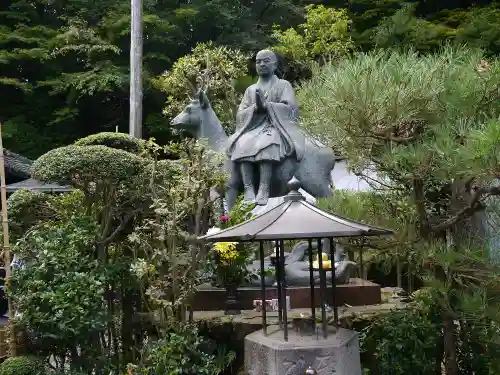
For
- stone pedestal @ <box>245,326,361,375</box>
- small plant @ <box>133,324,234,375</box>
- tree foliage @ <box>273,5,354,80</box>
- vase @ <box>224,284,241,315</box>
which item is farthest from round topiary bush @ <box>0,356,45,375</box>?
tree foliage @ <box>273,5,354,80</box>

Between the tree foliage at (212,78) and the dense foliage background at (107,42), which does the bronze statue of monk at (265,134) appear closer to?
the tree foliage at (212,78)

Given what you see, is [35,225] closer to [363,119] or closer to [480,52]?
[363,119]

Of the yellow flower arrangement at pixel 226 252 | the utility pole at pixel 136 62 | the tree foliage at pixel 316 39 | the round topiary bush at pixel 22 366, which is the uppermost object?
the tree foliage at pixel 316 39

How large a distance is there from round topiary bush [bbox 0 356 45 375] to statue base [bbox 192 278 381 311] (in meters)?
1.73

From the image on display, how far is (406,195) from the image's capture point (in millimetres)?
5859

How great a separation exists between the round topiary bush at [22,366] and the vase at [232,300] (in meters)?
1.99

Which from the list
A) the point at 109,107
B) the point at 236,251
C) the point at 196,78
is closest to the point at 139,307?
the point at 236,251

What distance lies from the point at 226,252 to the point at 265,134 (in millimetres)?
2830

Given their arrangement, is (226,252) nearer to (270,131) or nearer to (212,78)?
(270,131)

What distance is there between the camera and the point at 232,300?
6.58 metres

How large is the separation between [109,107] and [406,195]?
51.7 ft

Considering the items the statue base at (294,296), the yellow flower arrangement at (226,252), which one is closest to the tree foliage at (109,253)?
the yellow flower arrangement at (226,252)

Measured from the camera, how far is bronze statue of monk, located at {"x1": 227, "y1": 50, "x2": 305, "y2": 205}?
8.69m

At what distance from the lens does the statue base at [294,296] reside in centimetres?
668
